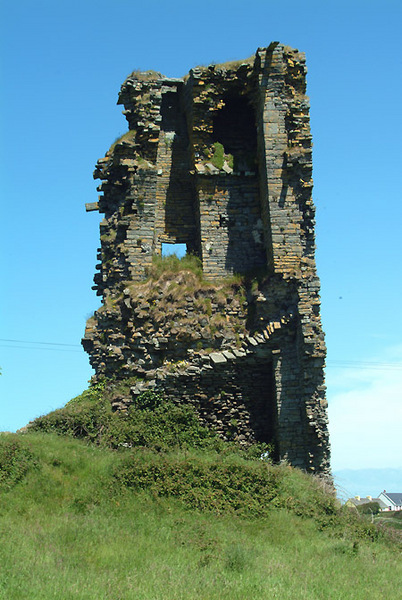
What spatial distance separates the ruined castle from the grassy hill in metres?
1.26

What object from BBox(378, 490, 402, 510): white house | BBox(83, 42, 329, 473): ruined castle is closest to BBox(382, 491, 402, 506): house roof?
BBox(378, 490, 402, 510): white house

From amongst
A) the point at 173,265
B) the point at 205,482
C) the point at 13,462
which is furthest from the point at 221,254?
the point at 13,462

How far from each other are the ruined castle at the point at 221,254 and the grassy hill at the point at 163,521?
4.14 feet

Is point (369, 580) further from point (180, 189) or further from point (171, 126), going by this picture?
point (171, 126)

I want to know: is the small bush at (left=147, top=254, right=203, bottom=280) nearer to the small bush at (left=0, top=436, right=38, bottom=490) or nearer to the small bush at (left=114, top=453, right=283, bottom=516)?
the small bush at (left=114, top=453, right=283, bottom=516)

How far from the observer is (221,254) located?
74.9ft

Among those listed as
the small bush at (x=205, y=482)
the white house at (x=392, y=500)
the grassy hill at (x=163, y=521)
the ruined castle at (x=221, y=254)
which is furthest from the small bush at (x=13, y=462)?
the white house at (x=392, y=500)

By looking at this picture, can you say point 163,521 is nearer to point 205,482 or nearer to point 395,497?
point 205,482

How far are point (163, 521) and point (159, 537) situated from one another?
98cm

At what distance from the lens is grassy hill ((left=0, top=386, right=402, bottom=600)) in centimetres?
1098

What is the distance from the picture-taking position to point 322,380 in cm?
2050

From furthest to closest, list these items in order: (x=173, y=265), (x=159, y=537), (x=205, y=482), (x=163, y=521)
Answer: (x=173, y=265) < (x=205, y=482) < (x=163, y=521) < (x=159, y=537)

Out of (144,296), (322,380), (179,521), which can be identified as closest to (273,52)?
(144,296)

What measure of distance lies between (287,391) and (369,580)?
8.84 metres
